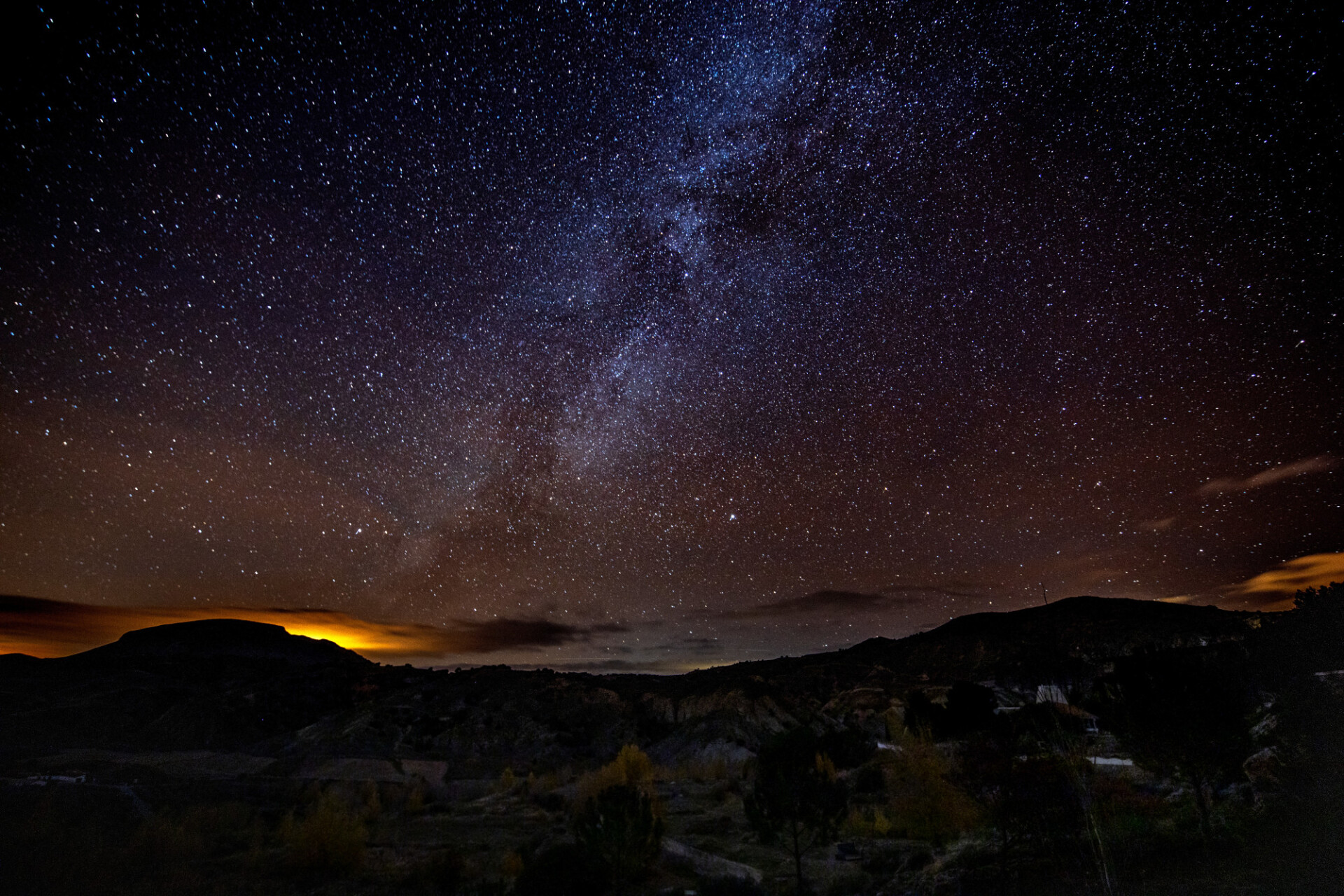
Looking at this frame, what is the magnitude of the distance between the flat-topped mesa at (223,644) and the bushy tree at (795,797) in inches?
3254

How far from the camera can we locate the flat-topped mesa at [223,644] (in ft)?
241

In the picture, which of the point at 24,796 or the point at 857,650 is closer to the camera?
the point at 24,796

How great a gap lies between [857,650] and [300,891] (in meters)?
86.9

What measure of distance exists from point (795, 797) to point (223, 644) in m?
93.3

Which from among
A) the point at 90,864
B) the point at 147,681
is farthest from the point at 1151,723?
the point at 147,681

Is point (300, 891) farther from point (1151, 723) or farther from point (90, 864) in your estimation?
point (1151, 723)

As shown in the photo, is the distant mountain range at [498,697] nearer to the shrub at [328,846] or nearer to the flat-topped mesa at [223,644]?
the flat-topped mesa at [223,644]

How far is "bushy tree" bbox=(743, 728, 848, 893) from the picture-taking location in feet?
50.8

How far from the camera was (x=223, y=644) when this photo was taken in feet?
260

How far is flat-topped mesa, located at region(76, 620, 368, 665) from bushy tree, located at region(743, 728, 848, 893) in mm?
82652

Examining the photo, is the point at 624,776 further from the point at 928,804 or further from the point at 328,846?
the point at 928,804

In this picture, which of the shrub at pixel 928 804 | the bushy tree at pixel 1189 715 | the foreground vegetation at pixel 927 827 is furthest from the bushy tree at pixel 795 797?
the bushy tree at pixel 1189 715

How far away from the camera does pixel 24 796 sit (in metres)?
A: 19.5

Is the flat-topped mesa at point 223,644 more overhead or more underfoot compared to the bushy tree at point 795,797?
more overhead
